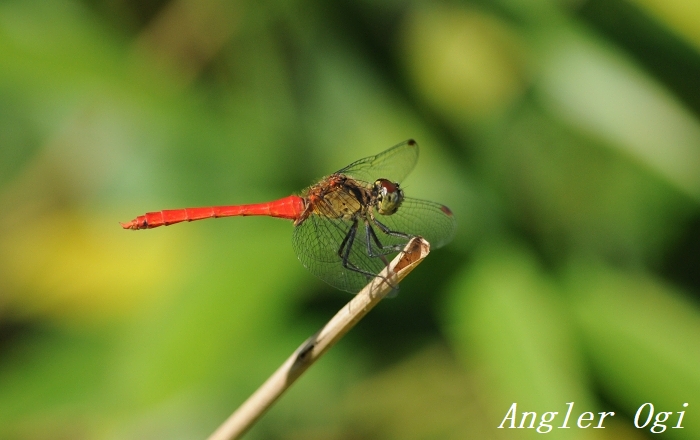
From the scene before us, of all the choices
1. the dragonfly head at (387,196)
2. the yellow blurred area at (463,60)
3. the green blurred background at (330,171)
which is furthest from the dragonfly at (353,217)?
the yellow blurred area at (463,60)

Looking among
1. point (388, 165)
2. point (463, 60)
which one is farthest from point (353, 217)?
point (463, 60)

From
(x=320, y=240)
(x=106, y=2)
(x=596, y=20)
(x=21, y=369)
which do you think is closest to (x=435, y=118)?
(x=596, y=20)

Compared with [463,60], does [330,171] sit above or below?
below

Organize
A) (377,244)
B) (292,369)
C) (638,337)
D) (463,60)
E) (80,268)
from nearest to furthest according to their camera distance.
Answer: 1. (292,369)
2. (377,244)
3. (638,337)
4. (80,268)
5. (463,60)

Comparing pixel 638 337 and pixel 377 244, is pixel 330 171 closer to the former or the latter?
pixel 377 244

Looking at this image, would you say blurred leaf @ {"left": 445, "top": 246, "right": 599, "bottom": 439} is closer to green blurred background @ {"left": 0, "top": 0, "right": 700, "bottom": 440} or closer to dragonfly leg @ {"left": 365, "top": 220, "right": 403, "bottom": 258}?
green blurred background @ {"left": 0, "top": 0, "right": 700, "bottom": 440}

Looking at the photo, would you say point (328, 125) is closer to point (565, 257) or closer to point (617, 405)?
point (565, 257)
